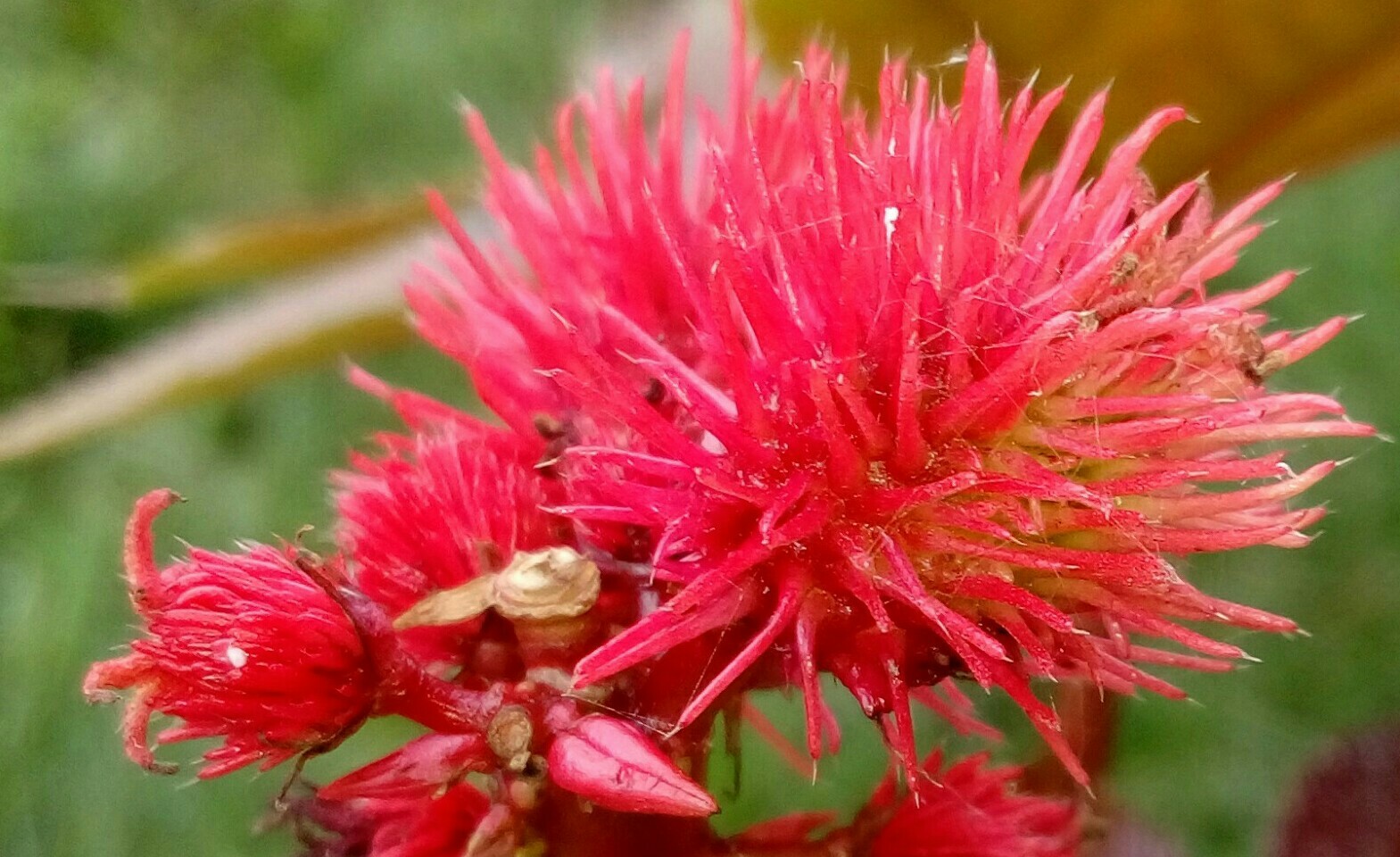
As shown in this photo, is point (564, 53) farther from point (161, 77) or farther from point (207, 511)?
point (207, 511)

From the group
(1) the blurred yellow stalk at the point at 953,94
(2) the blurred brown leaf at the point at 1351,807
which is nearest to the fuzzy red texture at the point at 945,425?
(1) the blurred yellow stalk at the point at 953,94

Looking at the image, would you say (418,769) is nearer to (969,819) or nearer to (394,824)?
(394,824)

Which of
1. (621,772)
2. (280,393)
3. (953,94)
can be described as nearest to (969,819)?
(621,772)

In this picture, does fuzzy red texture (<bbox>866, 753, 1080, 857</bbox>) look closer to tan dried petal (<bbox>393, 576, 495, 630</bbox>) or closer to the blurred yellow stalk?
tan dried petal (<bbox>393, 576, 495, 630</bbox>)

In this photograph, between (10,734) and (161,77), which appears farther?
(161,77)

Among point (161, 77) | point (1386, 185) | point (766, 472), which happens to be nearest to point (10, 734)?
point (161, 77)

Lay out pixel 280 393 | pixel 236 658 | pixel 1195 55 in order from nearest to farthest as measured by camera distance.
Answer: pixel 236 658 → pixel 1195 55 → pixel 280 393
